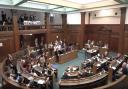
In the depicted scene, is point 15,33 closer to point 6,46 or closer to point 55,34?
point 6,46

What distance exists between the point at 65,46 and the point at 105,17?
576 centimetres

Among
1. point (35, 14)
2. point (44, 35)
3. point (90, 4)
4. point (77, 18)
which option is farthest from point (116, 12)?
point (35, 14)

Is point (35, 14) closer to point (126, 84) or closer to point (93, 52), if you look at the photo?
point (93, 52)

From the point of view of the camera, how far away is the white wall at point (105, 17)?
14.6 metres

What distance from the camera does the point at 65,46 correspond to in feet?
46.9

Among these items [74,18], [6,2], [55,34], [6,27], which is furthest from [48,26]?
[6,2]

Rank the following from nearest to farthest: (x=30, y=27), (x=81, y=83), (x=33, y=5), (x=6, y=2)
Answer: (x=81, y=83), (x=6, y=2), (x=33, y=5), (x=30, y=27)

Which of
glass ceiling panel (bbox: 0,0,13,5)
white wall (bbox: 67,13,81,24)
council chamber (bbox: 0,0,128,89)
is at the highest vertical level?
glass ceiling panel (bbox: 0,0,13,5)

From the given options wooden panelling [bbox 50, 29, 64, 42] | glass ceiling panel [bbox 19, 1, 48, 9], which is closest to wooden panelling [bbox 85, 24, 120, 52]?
wooden panelling [bbox 50, 29, 64, 42]

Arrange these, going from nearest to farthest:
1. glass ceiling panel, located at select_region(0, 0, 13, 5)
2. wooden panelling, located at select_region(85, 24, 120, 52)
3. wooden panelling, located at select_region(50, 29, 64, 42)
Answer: glass ceiling panel, located at select_region(0, 0, 13, 5) → wooden panelling, located at select_region(85, 24, 120, 52) → wooden panelling, located at select_region(50, 29, 64, 42)

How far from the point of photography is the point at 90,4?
14.6m

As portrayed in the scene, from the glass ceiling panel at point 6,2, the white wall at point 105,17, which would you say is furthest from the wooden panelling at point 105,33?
the glass ceiling panel at point 6,2

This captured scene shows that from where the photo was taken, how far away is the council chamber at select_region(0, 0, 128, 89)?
22.7ft

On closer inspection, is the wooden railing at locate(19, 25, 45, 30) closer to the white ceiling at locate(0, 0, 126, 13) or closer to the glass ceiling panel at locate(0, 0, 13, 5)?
the white ceiling at locate(0, 0, 126, 13)
